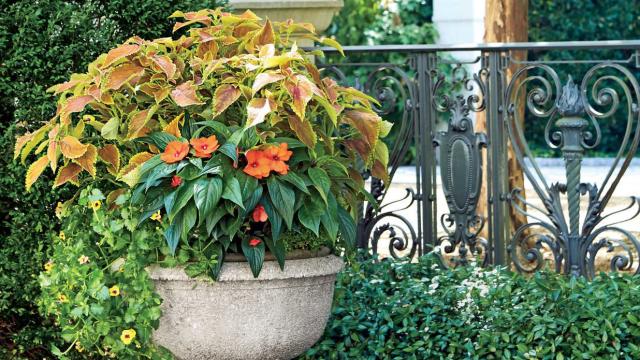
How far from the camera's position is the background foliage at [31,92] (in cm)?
425

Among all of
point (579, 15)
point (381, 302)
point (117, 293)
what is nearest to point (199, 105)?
point (117, 293)

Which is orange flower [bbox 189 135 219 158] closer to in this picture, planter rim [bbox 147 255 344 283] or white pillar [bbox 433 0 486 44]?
planter rim [bbox 147 255 344 283]

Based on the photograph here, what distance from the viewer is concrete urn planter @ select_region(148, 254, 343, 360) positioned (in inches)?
136

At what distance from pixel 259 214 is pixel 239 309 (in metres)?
0.35

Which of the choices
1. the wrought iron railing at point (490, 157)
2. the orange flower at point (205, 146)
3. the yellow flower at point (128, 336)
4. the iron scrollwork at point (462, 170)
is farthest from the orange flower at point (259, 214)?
the iron scrollwork at point (462, 170)

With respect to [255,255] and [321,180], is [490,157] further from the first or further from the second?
[255,255]

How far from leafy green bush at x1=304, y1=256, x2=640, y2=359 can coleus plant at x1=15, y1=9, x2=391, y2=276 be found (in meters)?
0.62

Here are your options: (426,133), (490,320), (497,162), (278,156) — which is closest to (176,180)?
(278,156)

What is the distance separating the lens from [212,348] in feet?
11.5

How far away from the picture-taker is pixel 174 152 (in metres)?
3.42

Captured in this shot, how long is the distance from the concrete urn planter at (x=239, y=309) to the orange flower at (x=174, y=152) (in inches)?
15.6

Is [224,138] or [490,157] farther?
[490,157]

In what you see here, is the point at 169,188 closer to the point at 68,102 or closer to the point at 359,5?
the point at 68,102

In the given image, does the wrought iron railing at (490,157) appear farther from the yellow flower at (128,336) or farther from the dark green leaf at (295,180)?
the yellow flower at (128,336)
